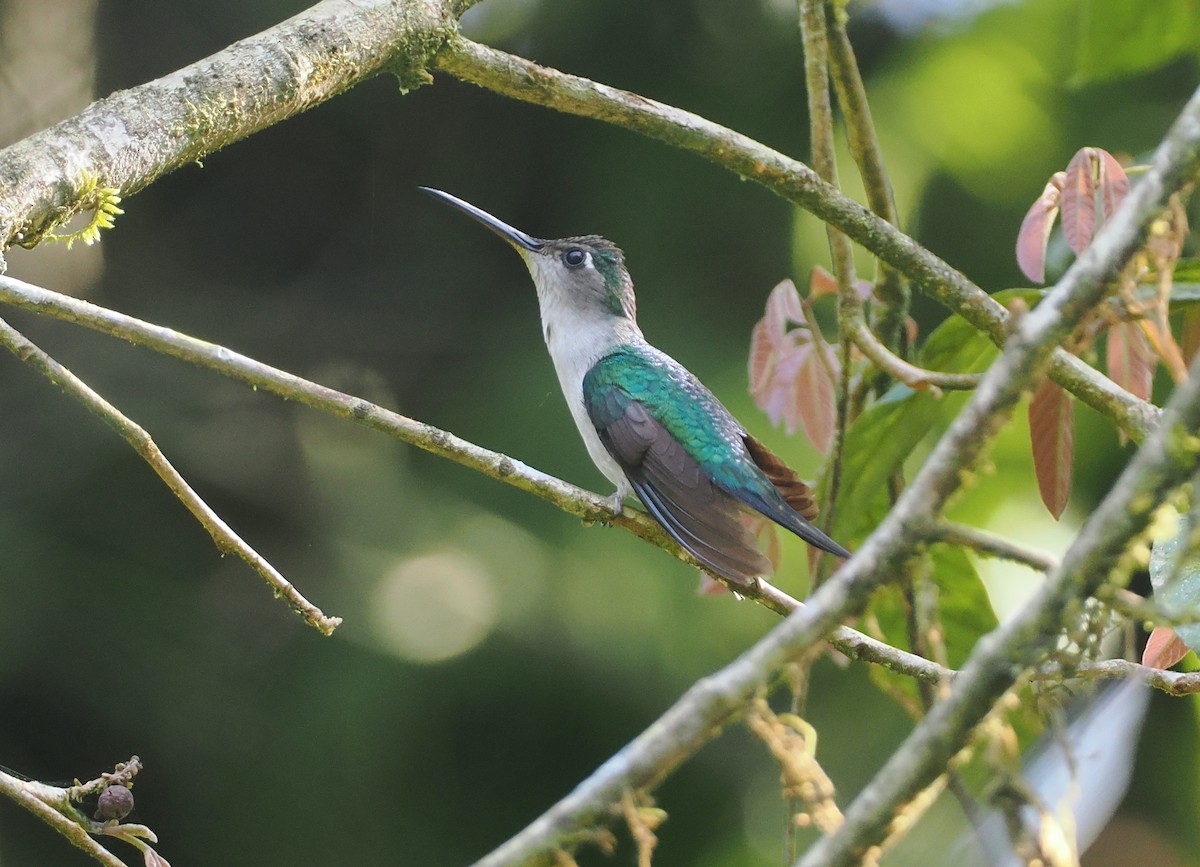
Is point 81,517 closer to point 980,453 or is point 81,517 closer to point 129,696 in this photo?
point 129,696

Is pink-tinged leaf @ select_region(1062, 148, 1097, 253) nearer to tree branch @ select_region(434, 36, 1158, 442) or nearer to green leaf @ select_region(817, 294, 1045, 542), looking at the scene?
tree branch @ select_region(434, 36, 1158, 442)

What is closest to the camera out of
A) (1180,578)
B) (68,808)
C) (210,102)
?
(1180,578)

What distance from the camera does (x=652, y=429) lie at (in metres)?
3.66

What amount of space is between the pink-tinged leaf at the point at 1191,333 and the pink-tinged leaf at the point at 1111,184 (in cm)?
34

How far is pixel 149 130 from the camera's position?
80.1 inches

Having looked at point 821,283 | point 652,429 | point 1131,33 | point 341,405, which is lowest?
point 341,405

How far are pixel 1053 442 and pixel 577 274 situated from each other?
2.23m

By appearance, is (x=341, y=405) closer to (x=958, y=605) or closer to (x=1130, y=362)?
(x=1130, y=362)

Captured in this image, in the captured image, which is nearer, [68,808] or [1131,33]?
[68,808]

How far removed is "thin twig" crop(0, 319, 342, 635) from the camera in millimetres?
1971

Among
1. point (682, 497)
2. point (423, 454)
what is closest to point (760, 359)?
point (682, 497)

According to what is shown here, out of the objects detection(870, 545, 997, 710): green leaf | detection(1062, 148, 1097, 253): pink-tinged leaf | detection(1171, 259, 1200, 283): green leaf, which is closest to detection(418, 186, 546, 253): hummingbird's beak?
detection(870, 545, 997, 710): green leaf

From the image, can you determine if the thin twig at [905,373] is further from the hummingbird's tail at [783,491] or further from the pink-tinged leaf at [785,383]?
the hummingbird's tail at [783,491]

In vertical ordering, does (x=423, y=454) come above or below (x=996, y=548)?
above
